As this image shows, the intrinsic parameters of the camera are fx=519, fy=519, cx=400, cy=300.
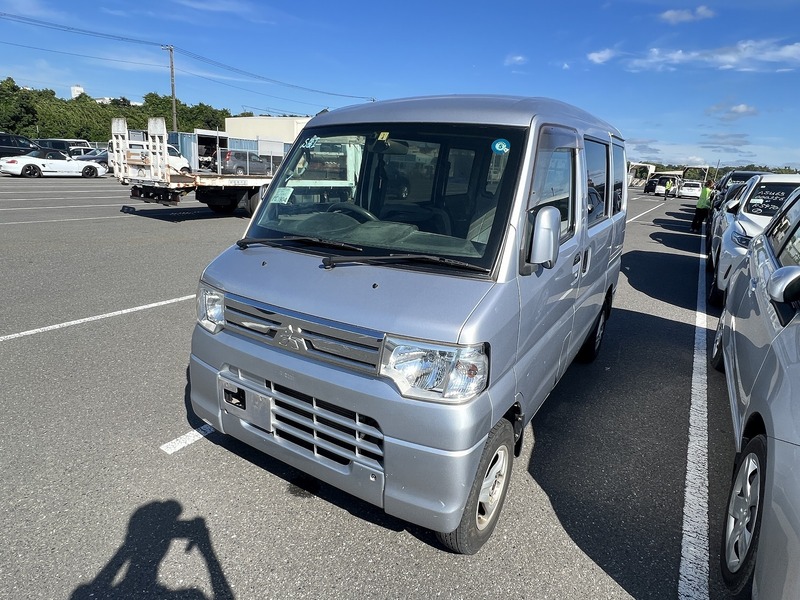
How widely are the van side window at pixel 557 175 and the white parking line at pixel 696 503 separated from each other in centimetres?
Answer: 173

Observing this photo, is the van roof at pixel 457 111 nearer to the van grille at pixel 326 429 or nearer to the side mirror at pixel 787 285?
the side mirror at pixel 787 285

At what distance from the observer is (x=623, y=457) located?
350 centimetres

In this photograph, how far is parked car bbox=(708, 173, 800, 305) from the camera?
22.7 ft

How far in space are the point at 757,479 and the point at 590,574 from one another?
2.83 ft

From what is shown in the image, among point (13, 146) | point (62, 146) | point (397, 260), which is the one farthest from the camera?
point (62, 146)

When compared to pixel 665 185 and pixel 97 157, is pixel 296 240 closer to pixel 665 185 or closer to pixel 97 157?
pixel 97 157

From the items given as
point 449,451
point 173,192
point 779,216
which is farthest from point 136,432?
point 173,192

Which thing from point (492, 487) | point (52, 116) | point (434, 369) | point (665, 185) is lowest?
point (492, 487)

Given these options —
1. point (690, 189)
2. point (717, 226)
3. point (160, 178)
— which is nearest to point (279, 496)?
point (717, 226)

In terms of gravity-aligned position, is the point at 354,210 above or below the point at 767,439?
above

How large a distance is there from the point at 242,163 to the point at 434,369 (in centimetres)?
1703

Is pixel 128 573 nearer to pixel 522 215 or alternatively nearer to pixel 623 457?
→ pixel 522 215

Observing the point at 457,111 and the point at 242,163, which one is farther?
the point at 242,163

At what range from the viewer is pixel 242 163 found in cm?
1752
